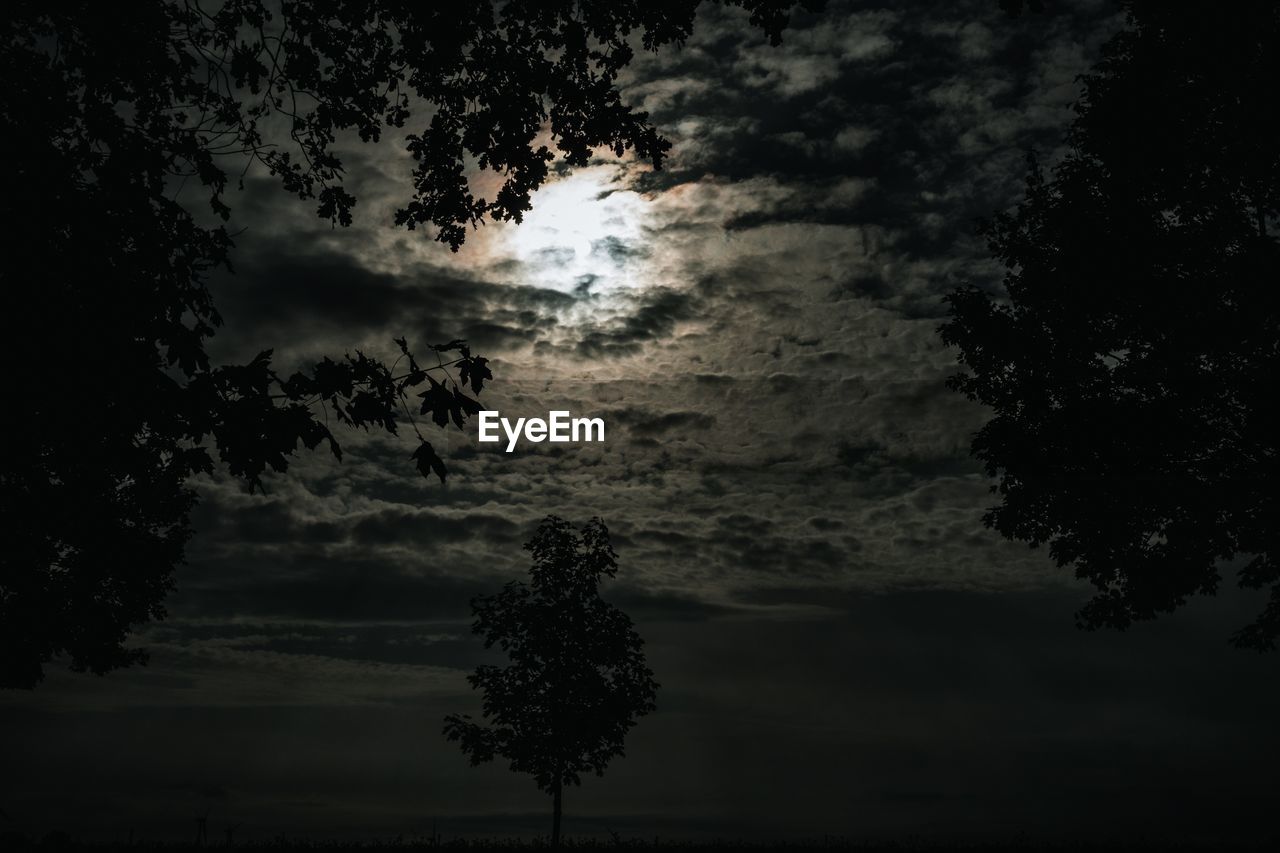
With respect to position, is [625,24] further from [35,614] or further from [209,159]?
[35,614]

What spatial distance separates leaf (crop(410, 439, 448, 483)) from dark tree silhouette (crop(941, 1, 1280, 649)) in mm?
13105

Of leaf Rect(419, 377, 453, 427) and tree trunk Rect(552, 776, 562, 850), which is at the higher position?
leaf Rect(419, 377, 453, 427)

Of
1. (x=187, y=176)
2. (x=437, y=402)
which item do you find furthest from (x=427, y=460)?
(x=187, y=176)

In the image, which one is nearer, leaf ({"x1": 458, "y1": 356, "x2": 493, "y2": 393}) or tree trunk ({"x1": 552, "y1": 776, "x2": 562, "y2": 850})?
leaf ({"x1": 458, "y1": 356, "x2": 493, "y2": 393})

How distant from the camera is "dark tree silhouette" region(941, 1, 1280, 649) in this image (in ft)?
58.1

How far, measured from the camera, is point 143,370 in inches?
313

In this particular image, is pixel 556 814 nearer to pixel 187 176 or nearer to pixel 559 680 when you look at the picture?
pixel 559 680

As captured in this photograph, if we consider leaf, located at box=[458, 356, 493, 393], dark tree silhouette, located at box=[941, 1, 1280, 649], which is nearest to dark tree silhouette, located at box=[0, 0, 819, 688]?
leaf, located at box=[458, 356, 493, 393]

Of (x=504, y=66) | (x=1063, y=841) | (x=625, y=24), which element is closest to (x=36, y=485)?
(x=504, y=66)

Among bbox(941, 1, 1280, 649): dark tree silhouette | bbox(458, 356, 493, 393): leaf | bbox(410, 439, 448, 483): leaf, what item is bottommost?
bbox(410, 439, 448, 483): leaf

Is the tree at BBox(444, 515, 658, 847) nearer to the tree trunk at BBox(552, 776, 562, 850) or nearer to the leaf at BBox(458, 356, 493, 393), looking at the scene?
the tree trunk at BBox(552, 776, 562, 850)

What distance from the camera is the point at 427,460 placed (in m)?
7.80

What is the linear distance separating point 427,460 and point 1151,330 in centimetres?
1602

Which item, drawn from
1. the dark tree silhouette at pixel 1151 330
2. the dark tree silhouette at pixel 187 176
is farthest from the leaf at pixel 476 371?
the dark tree silhouette at pixel 1151 330
